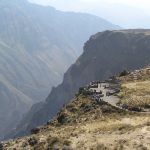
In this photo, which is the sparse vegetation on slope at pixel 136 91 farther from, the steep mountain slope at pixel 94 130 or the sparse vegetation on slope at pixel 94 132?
the sparse vegetation on slope at pixel 94 132

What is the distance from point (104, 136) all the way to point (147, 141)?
6.05 m

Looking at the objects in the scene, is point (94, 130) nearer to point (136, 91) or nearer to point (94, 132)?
point (94, 132)

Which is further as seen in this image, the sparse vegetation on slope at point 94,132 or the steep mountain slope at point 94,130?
the steep mountain slope at point 94,130

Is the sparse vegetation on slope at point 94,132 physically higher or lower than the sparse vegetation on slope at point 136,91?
lower

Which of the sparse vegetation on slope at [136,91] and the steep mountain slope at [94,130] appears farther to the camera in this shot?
the sparse vegetation on slope at [136,91]

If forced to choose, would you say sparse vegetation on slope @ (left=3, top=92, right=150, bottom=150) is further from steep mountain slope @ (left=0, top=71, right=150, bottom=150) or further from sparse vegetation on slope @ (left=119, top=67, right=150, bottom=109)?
sparse vegetation on slope @ (left=119, top=67, right=150, bottom=109)

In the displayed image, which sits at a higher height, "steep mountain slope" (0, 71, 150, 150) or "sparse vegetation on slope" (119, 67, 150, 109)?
"sparse vegetation on slope" (119, 67, 150, 109)

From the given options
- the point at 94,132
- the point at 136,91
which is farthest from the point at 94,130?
the point at 136,91

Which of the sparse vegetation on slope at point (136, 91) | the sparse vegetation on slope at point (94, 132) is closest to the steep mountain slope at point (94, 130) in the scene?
the sparse vegetation on slope at point (94, 132)

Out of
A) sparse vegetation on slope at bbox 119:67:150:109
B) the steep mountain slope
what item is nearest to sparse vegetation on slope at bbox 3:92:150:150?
the steep mountain slope

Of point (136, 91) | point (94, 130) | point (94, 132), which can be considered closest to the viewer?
point (94, 132)

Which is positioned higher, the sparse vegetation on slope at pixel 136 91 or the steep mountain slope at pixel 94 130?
the sparse vegetation on slope at pixel 136 91

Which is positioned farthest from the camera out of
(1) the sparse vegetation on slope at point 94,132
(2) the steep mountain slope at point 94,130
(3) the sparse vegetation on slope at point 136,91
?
(3) the sparse vegetation on slope at point 136,91

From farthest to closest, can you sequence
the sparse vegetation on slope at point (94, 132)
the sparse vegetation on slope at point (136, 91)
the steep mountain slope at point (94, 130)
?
the sparse vegetation on slope at point (136, 91), the steep mountain slope at point (94, 130), the sparse vegetation on slope at point (94, 132)
